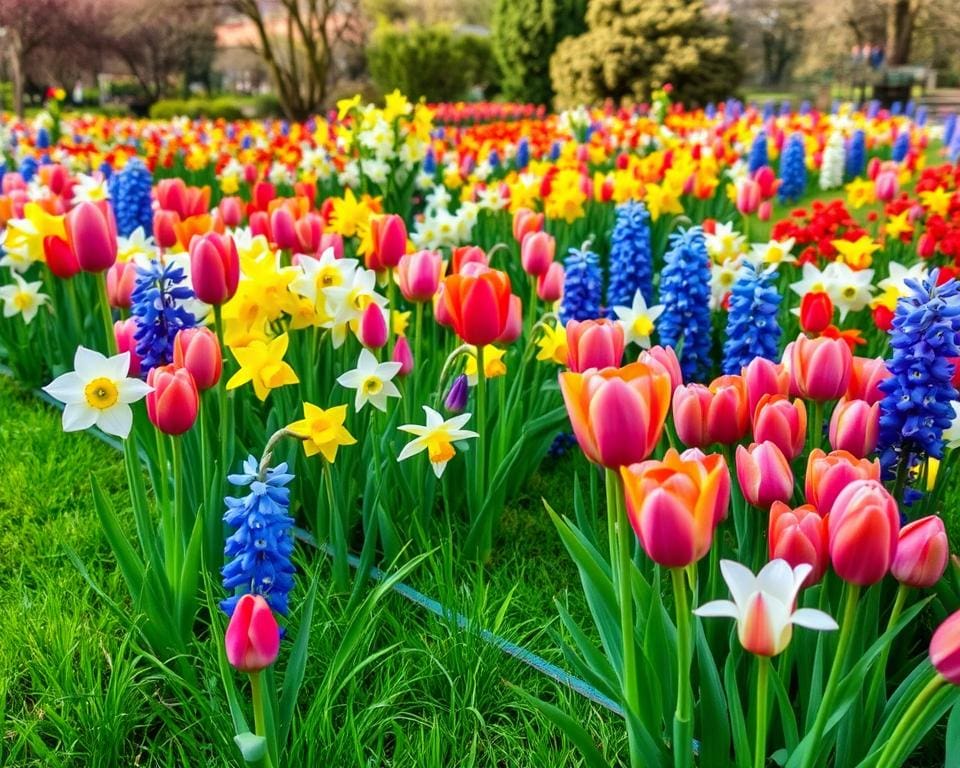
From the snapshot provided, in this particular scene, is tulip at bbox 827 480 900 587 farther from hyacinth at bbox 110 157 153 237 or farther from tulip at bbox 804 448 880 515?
hyacinth at bbox 110 157 153 237

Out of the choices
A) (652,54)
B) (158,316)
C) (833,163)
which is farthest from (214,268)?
(652,54)

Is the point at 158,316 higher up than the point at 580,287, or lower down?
higher up

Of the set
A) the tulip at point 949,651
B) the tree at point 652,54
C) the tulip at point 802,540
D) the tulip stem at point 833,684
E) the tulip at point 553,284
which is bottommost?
the tulip stem at point 833,684

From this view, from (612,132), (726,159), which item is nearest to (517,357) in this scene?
(726,159)

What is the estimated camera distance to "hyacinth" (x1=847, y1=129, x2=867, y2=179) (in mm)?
7875

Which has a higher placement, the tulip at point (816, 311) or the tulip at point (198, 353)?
the tulip at point (198, 353)

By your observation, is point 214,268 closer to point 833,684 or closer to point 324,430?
point 324,430

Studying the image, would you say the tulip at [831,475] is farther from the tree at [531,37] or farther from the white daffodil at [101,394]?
the tree at [531,37]

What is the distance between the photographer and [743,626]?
3.11ft

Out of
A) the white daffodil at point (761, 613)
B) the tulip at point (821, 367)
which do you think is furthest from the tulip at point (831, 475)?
the tulip at point (821, 367)

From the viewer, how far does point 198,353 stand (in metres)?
1.57

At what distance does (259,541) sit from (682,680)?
23.2 inches

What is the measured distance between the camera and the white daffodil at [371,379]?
1817 mm

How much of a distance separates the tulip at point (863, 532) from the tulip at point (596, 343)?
0.53m
